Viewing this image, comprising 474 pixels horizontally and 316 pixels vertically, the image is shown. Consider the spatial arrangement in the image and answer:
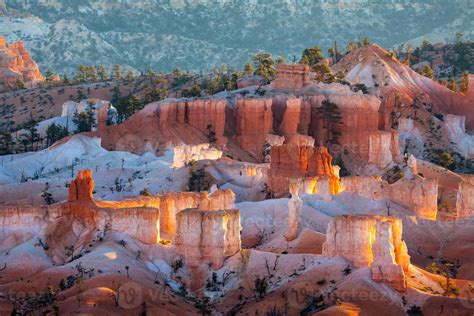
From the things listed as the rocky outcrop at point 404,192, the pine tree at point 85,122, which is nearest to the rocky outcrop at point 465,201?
the rocky outcrop at point 404,192

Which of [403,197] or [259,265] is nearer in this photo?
[259,265]

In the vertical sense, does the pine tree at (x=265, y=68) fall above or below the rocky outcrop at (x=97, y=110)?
above

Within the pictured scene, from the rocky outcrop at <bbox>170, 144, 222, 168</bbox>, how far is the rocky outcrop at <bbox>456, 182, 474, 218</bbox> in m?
23.3

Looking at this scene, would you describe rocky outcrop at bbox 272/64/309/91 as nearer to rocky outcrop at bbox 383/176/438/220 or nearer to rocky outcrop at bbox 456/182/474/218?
rocky outcrop at bbox 383/176/438/220

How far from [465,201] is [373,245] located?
25.5 meters

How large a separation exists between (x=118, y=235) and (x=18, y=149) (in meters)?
52.0

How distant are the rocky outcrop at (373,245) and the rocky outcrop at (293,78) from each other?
61.8 meters

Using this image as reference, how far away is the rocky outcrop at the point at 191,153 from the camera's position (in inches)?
4673

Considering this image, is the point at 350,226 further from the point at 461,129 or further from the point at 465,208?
the point at 461,129

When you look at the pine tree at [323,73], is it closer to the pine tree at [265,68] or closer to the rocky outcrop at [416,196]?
the pine tree at [265,68]

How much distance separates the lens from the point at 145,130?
134500 mm

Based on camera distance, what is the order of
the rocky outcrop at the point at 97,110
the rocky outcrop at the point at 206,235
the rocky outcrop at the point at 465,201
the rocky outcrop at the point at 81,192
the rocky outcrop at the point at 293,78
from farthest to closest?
the rocky outcrop at the point at 293,78 → the rocky outcrop at the point at 97,110 → the rocky outcrop at the point at 465,201 → the rocky outcrop at the point at 81,192 → the rocky outcrop at the point at 206,235

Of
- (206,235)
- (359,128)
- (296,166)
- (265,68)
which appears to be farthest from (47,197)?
(265,68)

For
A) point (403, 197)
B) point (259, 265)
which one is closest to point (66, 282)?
point (259, 265)
